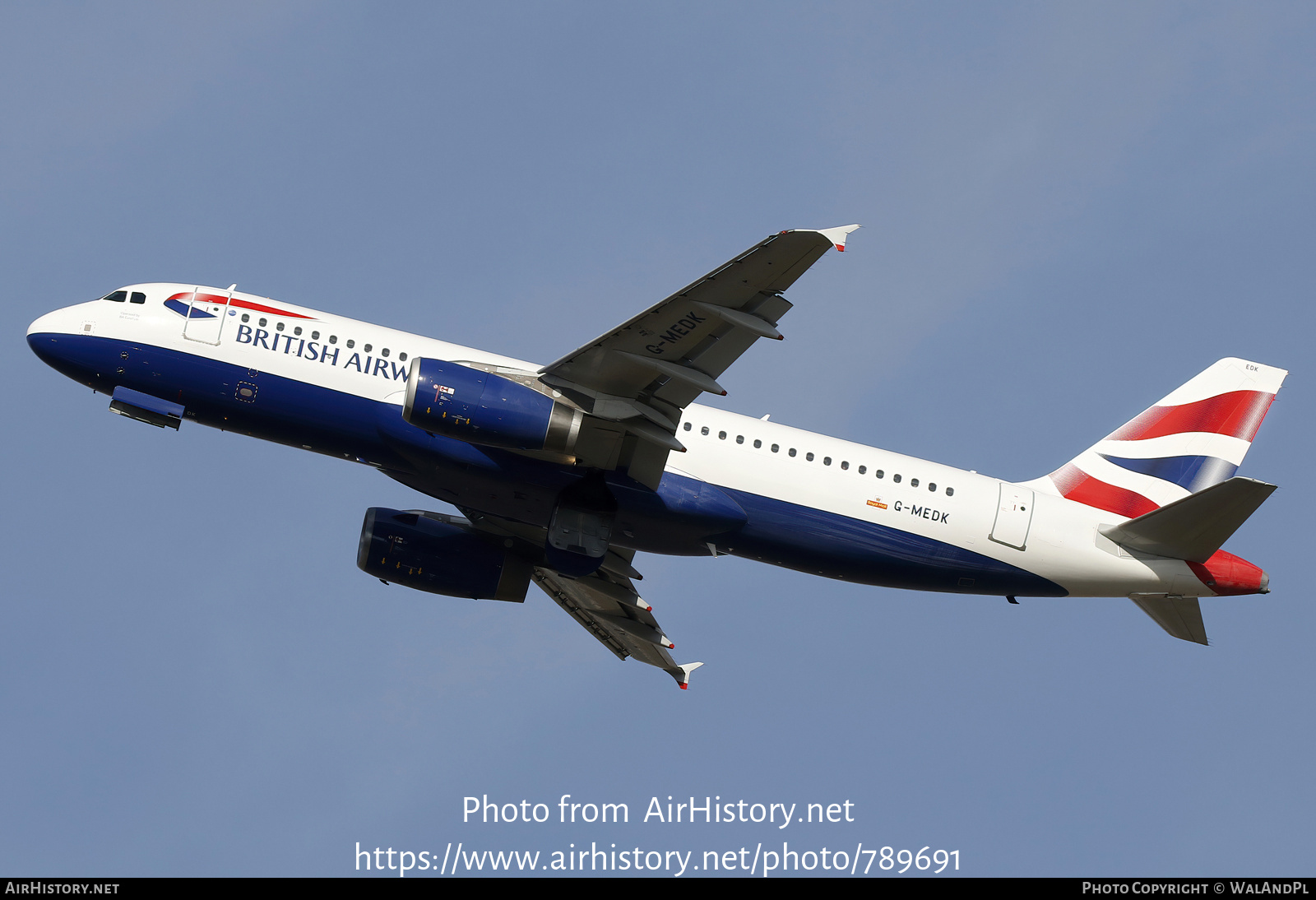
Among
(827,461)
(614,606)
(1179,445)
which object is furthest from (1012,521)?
(614,606)

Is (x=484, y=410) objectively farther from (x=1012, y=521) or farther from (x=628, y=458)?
(x=1012, y=521)

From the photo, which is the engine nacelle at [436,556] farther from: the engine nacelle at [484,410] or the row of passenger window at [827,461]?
the row of passenger window at [827,461]

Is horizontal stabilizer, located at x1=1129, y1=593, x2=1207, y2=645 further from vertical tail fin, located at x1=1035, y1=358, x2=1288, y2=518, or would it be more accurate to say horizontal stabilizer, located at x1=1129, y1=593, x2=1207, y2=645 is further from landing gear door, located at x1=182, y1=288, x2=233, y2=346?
landing gear door, located at x1=182, y1=288, x2=233, y2=346

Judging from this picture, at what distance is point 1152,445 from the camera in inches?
1446

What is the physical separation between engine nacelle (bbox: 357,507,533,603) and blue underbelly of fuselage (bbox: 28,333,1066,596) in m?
3.83

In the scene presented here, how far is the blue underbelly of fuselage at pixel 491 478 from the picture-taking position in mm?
31734

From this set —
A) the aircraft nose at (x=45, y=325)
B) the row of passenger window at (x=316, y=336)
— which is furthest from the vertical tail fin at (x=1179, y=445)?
the aircraft nose at (x=45, y=325)

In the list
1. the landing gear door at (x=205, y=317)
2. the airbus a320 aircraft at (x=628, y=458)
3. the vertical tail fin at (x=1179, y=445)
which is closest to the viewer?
the airbus a320 aircraft at (x=628, y=458)

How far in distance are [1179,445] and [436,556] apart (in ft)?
70.1

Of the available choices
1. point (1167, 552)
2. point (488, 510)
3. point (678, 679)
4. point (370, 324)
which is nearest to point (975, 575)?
point (1167, 552)

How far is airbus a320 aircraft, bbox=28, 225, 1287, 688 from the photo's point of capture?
30.4m

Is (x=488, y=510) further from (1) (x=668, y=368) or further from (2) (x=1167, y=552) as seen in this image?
(2) (x=1167, y=552)

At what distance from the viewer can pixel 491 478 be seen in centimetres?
3195

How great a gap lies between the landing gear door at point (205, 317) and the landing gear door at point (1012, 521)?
67.1 ft
